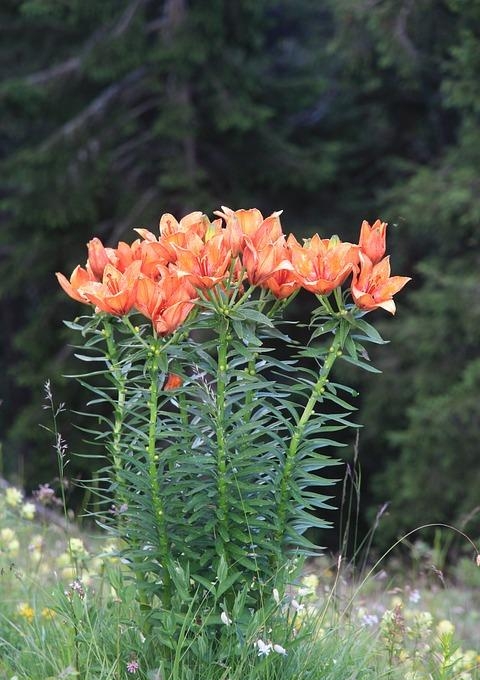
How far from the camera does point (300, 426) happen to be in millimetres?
2178

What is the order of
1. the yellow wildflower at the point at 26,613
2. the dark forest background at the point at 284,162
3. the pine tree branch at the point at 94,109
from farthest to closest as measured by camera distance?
the pine tree branch at the point at 94,109, the dark forest background at the point at 284,162, the yellow wildflower at the point at 26,613

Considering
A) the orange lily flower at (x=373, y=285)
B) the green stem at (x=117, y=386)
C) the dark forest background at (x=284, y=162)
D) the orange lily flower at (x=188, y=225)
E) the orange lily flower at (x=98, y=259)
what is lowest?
the dark forest background at (x=284, y=162)

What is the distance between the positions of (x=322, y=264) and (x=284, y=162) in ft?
27.1

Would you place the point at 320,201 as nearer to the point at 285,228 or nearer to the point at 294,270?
the point at 285,228

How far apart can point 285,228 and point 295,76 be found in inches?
92.6

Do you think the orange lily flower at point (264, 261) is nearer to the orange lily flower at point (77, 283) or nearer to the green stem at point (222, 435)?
the green stem at point (222, 435)

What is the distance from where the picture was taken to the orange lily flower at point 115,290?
82.6 inches

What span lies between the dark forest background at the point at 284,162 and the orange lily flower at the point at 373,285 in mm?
5472

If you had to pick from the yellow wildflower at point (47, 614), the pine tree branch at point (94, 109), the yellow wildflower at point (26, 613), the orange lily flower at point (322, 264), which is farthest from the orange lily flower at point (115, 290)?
the pine tree branch at point (94, 109)

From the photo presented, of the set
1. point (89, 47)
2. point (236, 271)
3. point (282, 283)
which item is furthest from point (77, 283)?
point (89, 47)

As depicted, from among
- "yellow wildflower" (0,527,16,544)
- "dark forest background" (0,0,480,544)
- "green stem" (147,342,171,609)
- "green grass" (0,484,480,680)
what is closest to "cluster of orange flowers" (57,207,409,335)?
"green stem" (147,342,171,609)

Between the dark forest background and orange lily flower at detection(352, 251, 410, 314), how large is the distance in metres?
5.47

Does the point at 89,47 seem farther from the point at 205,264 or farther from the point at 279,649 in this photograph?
the point at 279,649

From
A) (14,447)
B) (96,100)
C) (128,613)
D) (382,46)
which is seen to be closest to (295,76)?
(96,100)
